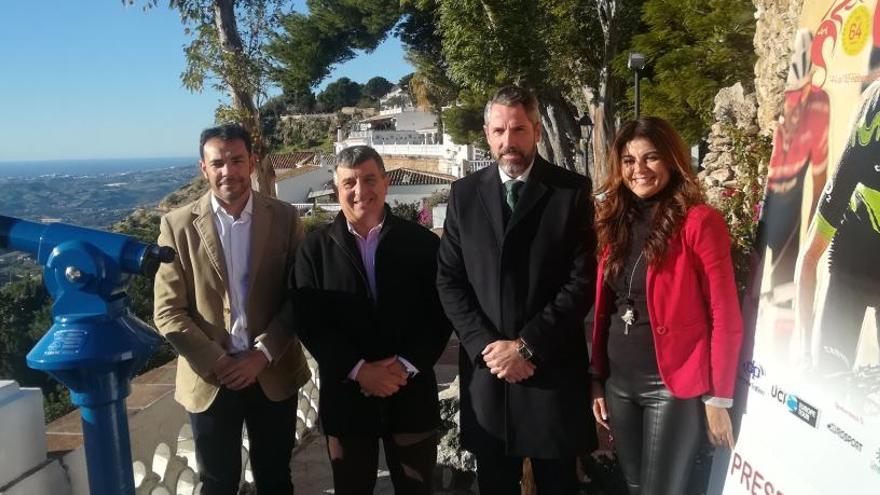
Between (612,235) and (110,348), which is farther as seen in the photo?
(612,235)

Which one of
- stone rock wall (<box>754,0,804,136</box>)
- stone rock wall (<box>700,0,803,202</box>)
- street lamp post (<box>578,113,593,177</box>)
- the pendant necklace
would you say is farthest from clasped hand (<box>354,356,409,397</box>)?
street lamp post (<box>578,113,593,177</box>)

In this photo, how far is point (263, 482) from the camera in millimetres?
2609

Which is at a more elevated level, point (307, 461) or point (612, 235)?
point (612, 235)

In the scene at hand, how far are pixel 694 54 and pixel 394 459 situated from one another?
9.16m

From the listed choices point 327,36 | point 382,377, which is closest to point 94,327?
point 382,377

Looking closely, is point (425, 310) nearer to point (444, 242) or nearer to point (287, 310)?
point (444, 242)

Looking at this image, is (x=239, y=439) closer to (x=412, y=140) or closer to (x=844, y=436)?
(x=844, y=436)

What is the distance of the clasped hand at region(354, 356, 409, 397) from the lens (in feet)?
Answer: 7.87

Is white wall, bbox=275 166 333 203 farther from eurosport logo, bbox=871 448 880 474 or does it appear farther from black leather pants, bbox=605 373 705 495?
eurosport logo, bbox=871 448 880 474

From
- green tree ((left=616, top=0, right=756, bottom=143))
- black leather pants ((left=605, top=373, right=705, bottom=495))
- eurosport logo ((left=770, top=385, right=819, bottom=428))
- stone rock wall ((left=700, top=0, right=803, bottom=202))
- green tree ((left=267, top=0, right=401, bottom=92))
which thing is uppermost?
green tree ((left=267, top=0, right=401, bottom=92))

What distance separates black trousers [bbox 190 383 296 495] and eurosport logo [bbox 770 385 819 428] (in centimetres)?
173

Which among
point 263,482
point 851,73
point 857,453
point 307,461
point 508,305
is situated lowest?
point 307,461

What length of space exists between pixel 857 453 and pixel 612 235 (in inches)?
38.0

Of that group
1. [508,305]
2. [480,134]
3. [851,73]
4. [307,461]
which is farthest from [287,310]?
[480,134]
